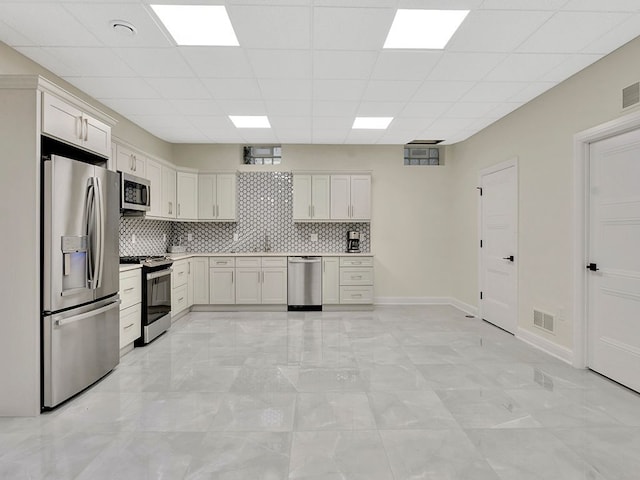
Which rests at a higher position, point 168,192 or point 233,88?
point 233,88

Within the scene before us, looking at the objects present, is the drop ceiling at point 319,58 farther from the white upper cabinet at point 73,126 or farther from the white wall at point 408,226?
the white wall at point 408,226

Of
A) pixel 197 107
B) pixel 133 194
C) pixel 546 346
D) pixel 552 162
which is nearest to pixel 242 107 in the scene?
pixel 197 107

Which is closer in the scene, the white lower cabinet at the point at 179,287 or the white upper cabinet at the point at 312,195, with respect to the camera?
the white lower cabinet at the point at 179,287

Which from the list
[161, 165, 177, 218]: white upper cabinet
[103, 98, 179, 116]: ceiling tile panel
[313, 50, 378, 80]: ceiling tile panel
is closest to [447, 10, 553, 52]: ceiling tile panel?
[313, 50, 378, 80]: ceiling tile panel

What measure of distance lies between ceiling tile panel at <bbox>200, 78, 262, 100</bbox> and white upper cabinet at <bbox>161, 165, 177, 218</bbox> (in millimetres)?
1994

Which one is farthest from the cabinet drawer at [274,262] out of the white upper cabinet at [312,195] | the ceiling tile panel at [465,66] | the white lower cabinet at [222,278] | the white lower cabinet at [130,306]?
the ceiling tile panel at [465,66]

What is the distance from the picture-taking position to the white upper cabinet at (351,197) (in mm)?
6266

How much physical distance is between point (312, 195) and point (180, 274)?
2470 millimetres

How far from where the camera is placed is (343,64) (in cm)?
331

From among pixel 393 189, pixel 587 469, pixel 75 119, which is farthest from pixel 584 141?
pixel 75 119

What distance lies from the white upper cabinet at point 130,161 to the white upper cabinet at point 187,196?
107cm

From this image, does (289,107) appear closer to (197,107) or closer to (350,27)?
(197,107)

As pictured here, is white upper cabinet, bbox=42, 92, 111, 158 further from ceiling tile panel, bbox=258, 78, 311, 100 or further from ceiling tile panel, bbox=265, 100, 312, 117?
ceiling tile panel, bbox=265, 100, 312, 117

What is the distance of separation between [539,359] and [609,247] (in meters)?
1.28
